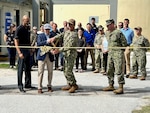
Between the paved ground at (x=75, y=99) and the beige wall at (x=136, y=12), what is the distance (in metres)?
15.2

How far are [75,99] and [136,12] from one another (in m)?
18.4

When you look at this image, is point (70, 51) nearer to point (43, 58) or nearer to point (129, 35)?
point (43, 58)

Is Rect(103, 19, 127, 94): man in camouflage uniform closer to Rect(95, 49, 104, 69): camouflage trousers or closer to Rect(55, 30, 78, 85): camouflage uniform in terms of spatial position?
Rect(55, 30, 78, 85): camouflage uniform

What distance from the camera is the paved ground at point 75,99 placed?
8.20 m

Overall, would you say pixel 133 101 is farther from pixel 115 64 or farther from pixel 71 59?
pixel 71 59

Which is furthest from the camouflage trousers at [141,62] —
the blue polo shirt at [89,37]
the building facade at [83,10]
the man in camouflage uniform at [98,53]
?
the building facade at [83,10]

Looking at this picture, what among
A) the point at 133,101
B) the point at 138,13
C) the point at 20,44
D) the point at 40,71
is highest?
the point at 138,13

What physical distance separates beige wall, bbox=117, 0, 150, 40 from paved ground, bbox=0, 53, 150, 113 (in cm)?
1521

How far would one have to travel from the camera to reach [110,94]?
32.6 ft

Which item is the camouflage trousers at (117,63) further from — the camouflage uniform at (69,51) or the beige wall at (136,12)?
the beige wall at (136,12)

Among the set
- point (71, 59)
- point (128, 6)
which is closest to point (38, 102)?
point (71, 59)

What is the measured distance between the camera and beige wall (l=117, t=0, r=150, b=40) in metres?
26.6

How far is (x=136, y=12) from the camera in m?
26.7

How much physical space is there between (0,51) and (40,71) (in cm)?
892
